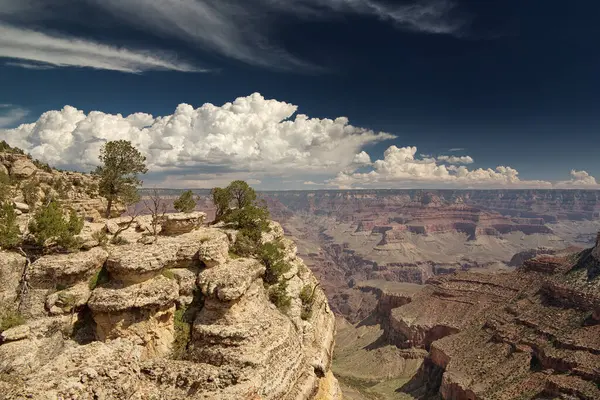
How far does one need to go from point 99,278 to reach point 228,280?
332 inches

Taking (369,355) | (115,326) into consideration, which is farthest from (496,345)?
(115,326)

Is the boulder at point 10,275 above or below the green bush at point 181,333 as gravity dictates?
above

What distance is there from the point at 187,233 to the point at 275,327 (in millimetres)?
13419

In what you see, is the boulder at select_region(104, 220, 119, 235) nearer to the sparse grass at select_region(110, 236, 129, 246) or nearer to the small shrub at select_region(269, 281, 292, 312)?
the sparse grass at select_region(110, 236, 129, 246)

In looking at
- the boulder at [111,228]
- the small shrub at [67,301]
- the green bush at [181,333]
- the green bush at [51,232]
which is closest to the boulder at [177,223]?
the boulder at [111,228]

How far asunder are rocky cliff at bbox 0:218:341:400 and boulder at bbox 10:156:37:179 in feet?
75.7

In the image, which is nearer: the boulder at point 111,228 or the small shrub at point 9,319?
the small shrub at point 9,319

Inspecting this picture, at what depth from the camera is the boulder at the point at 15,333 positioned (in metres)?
17.4

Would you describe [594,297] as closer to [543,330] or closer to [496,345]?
[543,330]

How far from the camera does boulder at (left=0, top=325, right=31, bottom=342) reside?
17.4 metres

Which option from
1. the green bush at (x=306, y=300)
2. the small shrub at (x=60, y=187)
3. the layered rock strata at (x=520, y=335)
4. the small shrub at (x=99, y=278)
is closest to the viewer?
the small shrub at (x=99, y=278)

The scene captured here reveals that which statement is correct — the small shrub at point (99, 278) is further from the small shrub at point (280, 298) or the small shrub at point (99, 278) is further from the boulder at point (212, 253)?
the small shrub at point (280, 298)

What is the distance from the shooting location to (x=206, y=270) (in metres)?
23.7

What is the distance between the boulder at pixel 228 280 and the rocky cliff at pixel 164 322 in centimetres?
7
